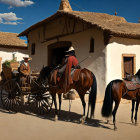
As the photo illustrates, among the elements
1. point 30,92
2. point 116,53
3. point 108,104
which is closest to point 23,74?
point 30,92

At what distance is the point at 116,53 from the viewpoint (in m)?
10.5

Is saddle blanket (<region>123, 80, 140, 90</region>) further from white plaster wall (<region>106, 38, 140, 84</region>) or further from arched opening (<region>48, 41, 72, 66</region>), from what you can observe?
arched opening (<region>48, 41, 72, 66</region>)

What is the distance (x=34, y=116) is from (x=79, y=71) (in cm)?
235

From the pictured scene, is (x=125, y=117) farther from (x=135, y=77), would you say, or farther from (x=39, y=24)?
(x=39, y=24)

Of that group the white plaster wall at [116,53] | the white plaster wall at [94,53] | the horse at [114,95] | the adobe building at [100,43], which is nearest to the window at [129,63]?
the adobe building at [100,43]

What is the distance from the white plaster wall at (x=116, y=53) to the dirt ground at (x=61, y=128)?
3617mm

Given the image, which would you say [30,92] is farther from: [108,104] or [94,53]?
[94,53]

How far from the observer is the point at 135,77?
6082 millimetres

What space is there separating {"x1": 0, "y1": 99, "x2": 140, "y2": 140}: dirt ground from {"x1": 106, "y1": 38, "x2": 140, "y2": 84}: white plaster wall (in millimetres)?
3617

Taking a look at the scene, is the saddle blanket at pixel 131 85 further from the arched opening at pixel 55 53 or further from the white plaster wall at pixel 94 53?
Answer: the arched opening at pixel 55 53

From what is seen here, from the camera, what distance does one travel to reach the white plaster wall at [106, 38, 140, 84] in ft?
33.9

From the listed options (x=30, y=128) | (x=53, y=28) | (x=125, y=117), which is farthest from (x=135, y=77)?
(x=53, y=28)

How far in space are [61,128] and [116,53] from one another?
244 inches

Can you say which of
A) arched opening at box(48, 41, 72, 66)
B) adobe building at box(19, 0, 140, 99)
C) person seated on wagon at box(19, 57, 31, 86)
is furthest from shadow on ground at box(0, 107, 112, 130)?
arched opening at box(48, 41, 72, 66)
